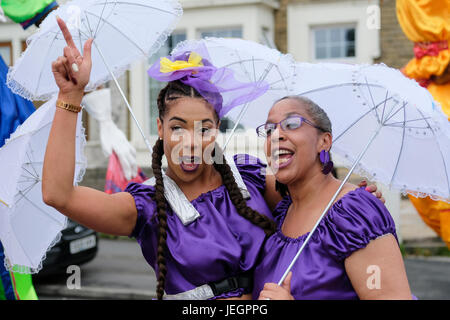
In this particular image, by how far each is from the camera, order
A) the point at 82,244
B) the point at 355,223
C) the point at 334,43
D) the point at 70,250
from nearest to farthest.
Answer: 1. the point at 355,223
2. the point at 70,250
3. the point at 82,244
4. the point at 334,43

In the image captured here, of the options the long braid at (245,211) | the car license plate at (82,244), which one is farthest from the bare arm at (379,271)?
the car license plate at (82,244)

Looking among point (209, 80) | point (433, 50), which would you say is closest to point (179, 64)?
point (209, 80)

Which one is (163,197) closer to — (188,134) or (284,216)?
(188,134)

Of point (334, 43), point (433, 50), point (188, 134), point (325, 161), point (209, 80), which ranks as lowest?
point (325, 161)

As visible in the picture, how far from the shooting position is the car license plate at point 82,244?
22.9 feet

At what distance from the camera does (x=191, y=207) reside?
227 cm

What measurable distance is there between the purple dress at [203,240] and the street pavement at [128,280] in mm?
4455

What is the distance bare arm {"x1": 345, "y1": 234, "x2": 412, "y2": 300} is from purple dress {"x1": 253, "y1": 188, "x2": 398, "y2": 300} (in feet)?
0.09

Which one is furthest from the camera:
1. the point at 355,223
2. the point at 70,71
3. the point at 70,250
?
the point at 70,250

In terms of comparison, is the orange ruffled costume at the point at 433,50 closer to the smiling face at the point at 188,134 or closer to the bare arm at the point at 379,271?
the bare arm at the point at 379,271

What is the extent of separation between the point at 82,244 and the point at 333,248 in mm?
5504

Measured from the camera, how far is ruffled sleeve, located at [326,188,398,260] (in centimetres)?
204

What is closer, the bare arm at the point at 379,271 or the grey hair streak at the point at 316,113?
the bare arm at the point at 379,271
